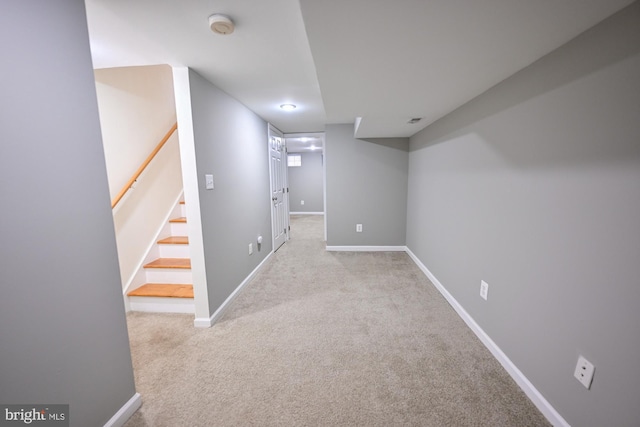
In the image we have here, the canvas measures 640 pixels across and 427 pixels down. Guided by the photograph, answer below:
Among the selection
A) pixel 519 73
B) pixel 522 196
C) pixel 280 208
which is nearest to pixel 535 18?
pixel 519 73

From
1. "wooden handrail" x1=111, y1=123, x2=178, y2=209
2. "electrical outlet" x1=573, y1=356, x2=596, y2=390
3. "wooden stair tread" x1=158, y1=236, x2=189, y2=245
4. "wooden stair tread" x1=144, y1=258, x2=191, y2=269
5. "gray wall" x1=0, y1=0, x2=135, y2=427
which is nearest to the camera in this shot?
"gray wall" x1=0, y1=0, x2=135, y2=427

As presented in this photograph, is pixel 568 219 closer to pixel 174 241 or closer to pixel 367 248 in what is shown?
pixel 367 248

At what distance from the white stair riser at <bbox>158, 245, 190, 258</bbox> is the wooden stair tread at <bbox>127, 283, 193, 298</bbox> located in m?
0.34

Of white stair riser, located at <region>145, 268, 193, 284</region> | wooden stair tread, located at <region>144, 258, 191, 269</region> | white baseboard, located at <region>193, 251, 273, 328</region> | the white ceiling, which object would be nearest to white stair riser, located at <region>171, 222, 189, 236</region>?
wooden stair tread, located at <region>144, 258, 191, 269</region>

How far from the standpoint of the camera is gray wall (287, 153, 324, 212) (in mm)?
7910

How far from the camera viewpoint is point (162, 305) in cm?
233

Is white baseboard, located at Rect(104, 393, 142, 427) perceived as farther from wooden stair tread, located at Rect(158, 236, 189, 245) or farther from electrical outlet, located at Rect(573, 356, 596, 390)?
electrical outlet, located at Rect(573, 356, 596, 390)

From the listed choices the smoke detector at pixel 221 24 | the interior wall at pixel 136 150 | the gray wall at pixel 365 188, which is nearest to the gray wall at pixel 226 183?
the smoke detector at pixel 221 24

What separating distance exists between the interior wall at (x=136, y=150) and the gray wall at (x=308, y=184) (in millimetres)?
5111

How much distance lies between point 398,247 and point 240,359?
3.07 m

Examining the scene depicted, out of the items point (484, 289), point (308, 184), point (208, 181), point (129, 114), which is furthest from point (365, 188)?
point (308, 184)

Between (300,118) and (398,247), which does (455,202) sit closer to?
(398,247)

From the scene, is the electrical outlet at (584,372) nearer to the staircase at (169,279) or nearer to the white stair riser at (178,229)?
the staircase at (169,279)

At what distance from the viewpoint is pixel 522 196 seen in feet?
4.71
